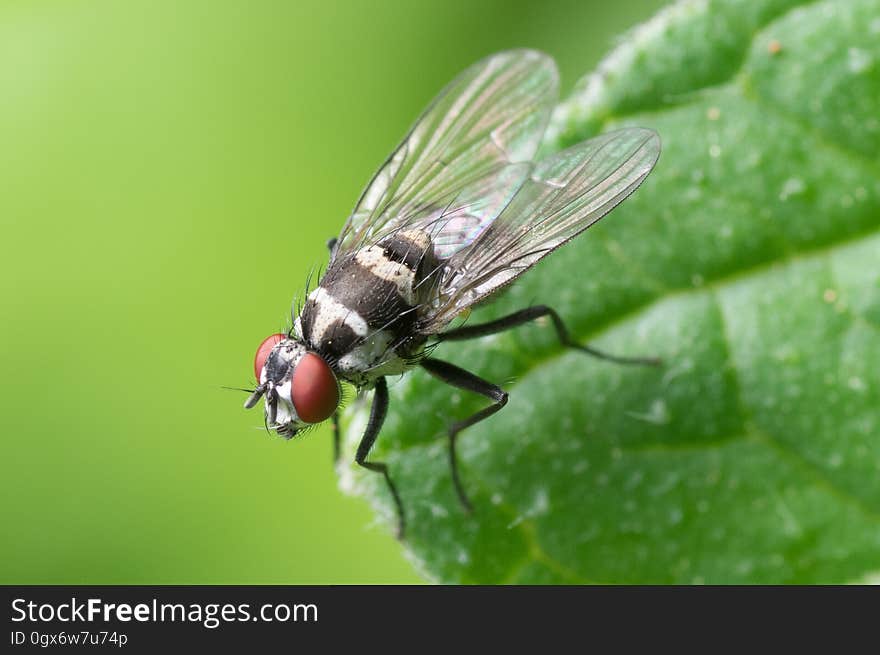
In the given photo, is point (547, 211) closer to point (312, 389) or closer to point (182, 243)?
point (312, 389)

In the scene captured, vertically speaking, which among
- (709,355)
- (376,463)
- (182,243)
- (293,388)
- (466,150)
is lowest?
(376,463)

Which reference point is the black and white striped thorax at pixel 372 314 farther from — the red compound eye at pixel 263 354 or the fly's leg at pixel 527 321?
the fly's leg at pixel 527 321

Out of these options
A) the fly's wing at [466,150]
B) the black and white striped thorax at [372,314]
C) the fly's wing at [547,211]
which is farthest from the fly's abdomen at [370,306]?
the fly's wing at [466,150]

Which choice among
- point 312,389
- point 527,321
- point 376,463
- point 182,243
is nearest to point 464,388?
point 527,321

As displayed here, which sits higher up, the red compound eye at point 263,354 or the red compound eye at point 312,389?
the red compound eye at point 263,354

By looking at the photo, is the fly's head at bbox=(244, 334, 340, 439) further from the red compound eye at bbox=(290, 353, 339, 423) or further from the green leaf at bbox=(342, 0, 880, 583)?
the green leaf at bbox=(342, 0, 880, 583)

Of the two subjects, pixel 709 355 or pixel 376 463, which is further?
pixel 709 355
